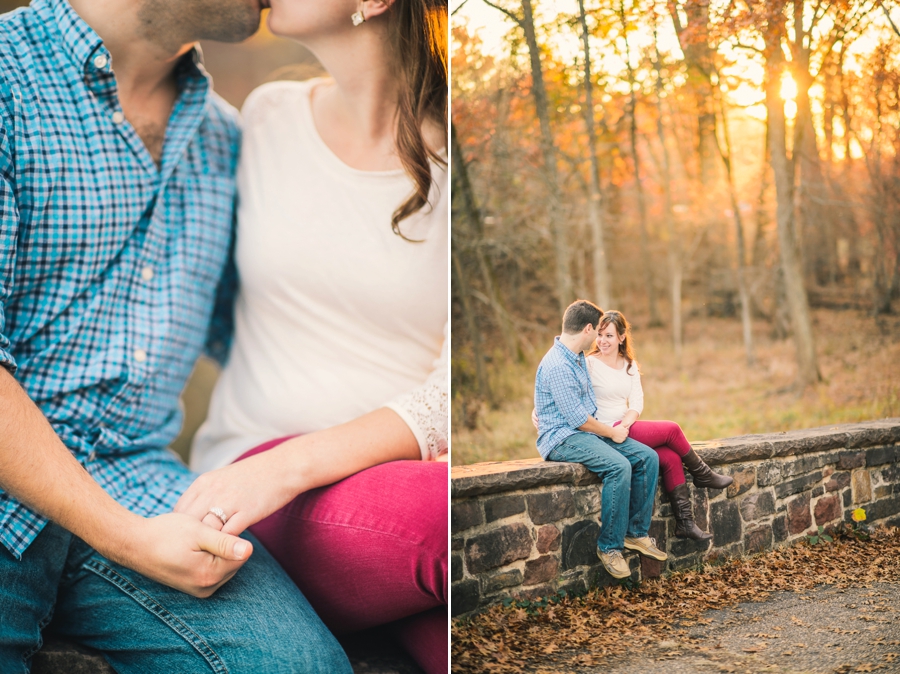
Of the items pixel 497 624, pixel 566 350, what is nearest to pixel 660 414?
pixel 566 350

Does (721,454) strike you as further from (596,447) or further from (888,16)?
(888,16)

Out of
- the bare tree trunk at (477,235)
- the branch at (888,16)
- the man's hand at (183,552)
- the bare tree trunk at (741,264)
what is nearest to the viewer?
the man's hand at (183,552)

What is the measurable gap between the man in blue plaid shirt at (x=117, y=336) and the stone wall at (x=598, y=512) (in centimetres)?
43

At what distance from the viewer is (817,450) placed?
1569mm

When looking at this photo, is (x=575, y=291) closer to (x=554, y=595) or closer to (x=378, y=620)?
(x=554, y=595)

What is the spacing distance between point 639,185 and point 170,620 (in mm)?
2184

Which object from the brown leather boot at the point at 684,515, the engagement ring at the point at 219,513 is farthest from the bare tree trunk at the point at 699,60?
the engagement ring at the point at 219,513

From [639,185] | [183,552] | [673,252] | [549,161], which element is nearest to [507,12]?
[549,161]

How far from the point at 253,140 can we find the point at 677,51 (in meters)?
1.09

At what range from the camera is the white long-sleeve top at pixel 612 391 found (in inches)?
58.6

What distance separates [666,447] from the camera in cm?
148

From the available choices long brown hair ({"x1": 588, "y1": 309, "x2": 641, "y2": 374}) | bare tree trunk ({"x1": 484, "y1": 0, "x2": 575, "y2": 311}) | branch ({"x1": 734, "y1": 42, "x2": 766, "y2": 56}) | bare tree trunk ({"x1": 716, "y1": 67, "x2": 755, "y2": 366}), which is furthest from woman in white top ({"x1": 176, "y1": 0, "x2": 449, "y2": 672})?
bare tree trunk ({"x1": 716, "y1": 67, "x2": 755, "y2": 366})

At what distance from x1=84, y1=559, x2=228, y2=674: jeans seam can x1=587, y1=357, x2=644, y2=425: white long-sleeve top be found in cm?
90

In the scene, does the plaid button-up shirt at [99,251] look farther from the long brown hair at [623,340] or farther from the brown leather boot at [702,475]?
the brown leather boot at [702,475]
